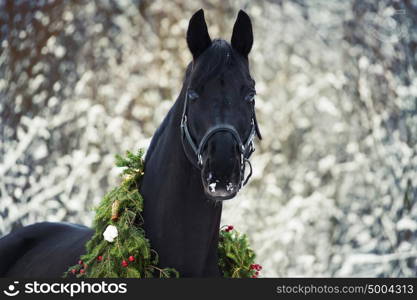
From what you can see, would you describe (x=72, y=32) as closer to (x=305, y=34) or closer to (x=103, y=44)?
(x=103, y=44)

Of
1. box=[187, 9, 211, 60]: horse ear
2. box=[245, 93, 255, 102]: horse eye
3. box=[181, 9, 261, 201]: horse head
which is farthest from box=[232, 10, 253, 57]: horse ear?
box=[245, 93, 255, 102]: horse eye

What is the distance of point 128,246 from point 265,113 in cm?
678

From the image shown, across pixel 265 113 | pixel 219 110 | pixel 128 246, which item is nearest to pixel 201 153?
pixel 219 110

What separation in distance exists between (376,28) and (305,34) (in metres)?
0.96

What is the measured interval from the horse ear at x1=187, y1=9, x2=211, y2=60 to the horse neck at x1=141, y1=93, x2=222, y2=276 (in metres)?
0.24

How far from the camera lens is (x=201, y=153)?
9.45 feet

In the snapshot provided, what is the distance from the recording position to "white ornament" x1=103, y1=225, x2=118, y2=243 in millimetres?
3211


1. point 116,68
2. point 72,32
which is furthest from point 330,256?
point 72,32

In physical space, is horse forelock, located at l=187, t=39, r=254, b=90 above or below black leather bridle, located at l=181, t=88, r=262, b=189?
above

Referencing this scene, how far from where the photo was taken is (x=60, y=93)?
980 cm

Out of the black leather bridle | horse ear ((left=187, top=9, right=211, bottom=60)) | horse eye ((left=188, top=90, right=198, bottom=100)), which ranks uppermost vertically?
horse ear ((left=187, top=9, right=211, bottom=60))

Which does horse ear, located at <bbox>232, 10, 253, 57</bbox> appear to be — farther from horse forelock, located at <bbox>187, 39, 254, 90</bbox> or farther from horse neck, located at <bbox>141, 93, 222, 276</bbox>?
horse neck, located at <bbox>141, 93, 222, 276</bbox>

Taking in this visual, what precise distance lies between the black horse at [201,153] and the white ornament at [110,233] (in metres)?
0.15

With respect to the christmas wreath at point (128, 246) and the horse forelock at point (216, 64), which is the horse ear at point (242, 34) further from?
the christmas wreath at point (128, 246)
